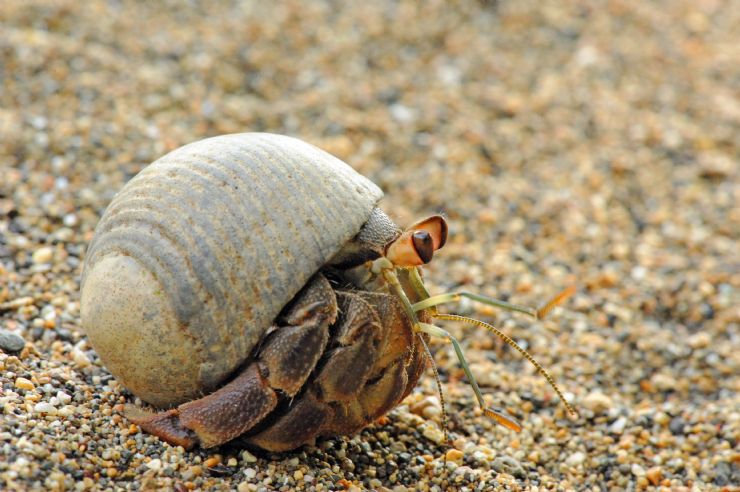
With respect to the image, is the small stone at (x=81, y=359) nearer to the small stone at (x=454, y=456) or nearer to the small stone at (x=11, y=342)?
the small stone at (x=11, y=342)

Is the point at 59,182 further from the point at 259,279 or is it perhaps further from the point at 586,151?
the point at 586,151

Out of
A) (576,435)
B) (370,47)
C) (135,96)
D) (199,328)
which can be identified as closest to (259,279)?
(199,328)

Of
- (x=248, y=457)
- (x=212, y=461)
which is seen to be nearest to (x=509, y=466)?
(x=248, y=457)

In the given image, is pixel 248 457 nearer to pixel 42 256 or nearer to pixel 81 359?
pixel 81 359

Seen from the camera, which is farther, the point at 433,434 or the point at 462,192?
the point at 462,192

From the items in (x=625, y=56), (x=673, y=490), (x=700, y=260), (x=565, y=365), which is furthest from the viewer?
(x=625, y=56)

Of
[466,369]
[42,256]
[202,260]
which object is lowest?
[42,256]
